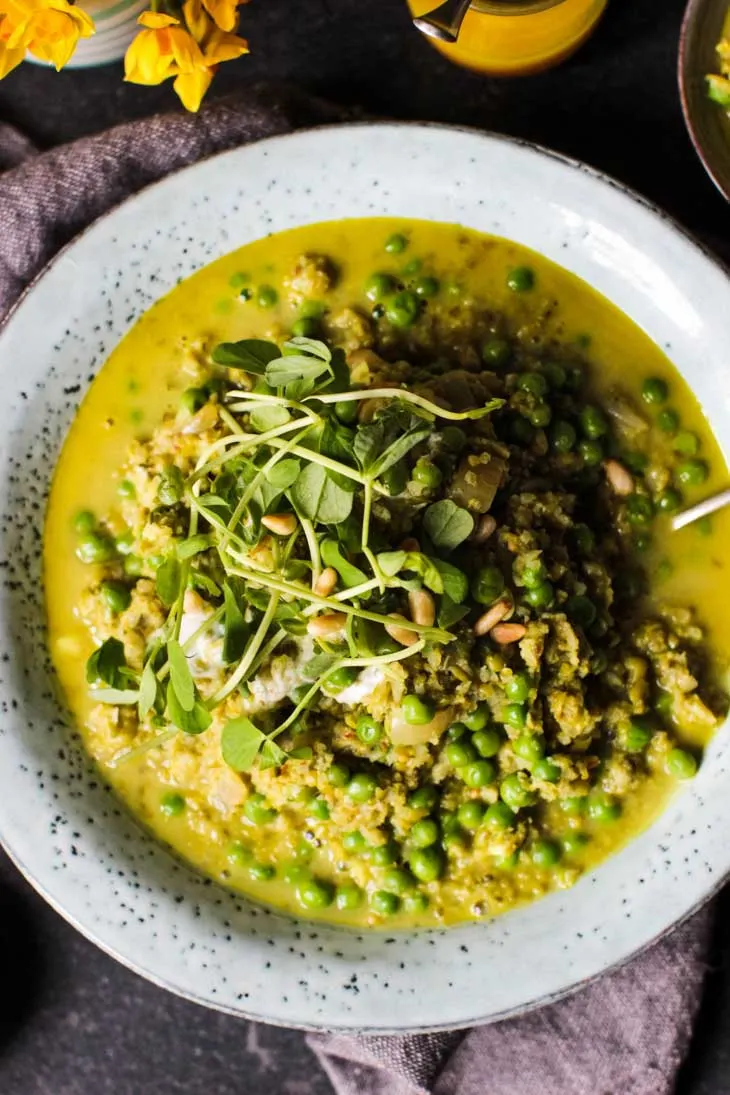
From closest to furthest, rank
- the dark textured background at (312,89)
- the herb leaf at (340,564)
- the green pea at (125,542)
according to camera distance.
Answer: the herb leaf at (340,564) → the green pea at (125,542) → the dark textured background at (312,89)

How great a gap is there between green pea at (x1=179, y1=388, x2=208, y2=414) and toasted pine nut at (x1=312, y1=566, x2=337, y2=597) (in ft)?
2.89

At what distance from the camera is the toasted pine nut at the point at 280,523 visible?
3107 mm

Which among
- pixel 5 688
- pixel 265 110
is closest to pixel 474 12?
pixel 265 110

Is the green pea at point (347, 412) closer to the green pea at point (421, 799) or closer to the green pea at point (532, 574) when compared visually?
the green pea at point (532, 574)

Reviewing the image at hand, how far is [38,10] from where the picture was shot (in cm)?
307

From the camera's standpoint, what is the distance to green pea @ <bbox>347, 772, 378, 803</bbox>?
3.40m

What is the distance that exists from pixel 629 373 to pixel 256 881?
208 centimetres

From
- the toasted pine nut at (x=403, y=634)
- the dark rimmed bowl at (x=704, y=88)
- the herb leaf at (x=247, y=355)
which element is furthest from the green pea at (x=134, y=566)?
the dark rimmed bowl at (x=704, y=88)

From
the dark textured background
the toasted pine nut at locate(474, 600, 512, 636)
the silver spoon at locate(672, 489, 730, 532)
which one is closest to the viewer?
the toasted pine nut at locate(474, 600, 512, 636)

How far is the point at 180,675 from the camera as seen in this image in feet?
10.1

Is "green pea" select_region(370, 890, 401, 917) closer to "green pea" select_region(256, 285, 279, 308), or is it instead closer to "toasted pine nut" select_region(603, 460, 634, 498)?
"toasted pine nut" select_region(603, 460, 634, 498)

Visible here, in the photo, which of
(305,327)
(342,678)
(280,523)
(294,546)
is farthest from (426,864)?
(305,327)

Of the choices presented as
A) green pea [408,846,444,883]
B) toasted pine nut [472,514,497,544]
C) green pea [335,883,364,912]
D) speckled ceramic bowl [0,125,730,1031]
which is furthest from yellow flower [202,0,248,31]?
green pea [335,883,364,912]

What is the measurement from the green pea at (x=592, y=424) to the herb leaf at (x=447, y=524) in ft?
2.16
